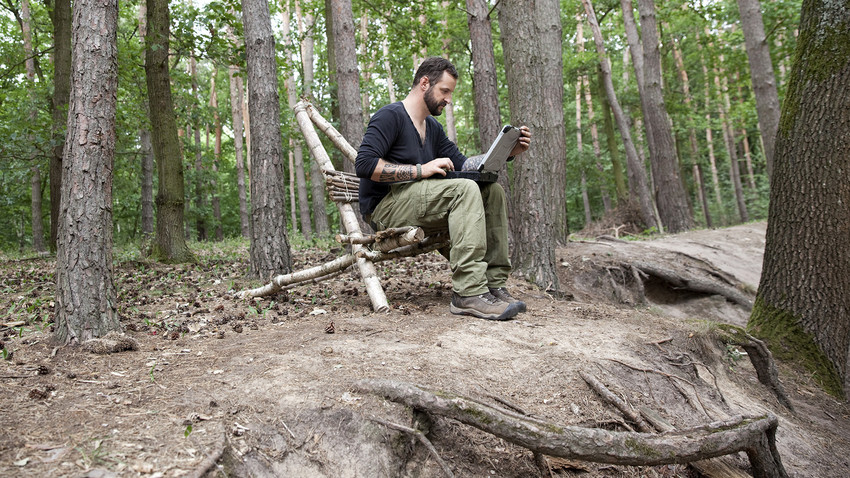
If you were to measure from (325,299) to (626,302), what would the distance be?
427 cm

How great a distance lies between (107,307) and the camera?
329 cm

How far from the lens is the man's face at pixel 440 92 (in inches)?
159

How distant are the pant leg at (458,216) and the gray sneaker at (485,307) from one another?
6 cm

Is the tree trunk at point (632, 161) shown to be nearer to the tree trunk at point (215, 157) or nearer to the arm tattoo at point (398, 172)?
the arm tattoo at point (398, 172)

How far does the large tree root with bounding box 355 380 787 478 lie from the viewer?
2.26 metres

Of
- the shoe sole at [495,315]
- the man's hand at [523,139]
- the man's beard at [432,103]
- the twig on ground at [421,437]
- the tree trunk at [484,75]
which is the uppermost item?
the tree trunk at [484,75]

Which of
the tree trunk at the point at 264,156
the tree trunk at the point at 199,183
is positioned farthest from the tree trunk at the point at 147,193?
the tree trunk at the point at 264,156

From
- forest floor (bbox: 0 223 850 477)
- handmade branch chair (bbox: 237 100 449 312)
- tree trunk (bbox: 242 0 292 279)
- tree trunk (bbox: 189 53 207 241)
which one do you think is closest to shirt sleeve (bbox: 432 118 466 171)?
handmade branch chair (bbox: 237 100 449 312)

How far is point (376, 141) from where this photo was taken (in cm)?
396

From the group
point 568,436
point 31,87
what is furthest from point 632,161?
point 31,87

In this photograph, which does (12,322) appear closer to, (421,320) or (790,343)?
(421,320)

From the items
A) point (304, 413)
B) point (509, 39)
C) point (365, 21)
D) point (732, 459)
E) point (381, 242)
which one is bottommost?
point (732, 459)

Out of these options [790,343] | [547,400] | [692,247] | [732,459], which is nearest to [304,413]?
[547,400]

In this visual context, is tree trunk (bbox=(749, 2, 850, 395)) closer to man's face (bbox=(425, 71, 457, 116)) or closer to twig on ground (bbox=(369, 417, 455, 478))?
man's face (bbox=(425, 71, 457, 116))
